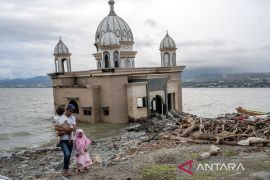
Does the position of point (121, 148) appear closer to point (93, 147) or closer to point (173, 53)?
point (93, 147)

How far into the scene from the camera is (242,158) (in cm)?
1123

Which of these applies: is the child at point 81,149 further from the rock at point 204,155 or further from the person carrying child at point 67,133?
the rock at point 204,155

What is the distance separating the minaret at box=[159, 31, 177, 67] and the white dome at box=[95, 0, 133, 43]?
12.9ft

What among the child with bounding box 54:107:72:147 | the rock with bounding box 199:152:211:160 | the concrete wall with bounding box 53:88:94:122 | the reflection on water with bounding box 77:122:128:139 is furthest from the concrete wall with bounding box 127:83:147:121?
the child with bounding box 54:107:72:147

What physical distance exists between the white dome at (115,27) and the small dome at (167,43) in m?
3.79

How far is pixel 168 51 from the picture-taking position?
1518 inches

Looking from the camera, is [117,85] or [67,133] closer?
[67,133]

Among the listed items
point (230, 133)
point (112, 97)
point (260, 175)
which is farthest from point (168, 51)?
→ point (260, 175)

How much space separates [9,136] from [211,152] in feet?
76.3

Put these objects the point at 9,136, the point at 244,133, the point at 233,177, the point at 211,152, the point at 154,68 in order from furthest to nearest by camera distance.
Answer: the point at 154,68 → the point at 9,136 → the point at 244,133 → the point at 211,152 → the point at 233,177

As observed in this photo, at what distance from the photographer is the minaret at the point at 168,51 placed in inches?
1513

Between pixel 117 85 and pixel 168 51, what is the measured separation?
34.2ft

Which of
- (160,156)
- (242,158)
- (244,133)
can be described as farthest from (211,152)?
(244,133)

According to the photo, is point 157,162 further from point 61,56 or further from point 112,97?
point 61,56
